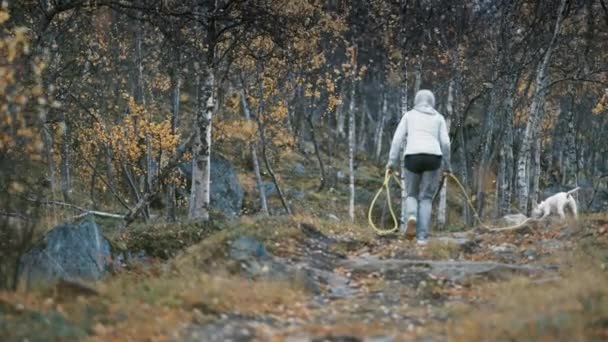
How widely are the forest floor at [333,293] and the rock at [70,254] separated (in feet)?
1.91

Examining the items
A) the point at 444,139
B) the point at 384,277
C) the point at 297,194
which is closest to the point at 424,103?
the point at 444,139

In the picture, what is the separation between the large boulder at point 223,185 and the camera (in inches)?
1249

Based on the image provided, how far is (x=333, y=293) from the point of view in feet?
33.9

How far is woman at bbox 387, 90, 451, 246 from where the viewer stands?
13.4 m

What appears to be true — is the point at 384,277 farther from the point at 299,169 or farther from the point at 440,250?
the point at 299,169

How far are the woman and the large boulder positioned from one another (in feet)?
60.5

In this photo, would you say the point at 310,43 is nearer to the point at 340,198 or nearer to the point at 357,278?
the point at 340,198

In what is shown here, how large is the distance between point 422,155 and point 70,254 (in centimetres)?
670

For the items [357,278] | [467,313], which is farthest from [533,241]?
[467,313]

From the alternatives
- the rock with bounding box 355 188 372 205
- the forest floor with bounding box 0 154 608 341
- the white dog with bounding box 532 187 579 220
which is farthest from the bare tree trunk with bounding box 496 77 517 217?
the rock with bounding box 355 188 372 205

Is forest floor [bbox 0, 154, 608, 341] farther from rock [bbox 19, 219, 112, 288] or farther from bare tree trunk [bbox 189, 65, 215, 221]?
bare tree trunk [bbox 189, 65, 215, 221]

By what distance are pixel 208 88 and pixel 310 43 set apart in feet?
38.1

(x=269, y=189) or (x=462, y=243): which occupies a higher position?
(x=269, y=189)

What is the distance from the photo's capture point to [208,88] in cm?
1838
